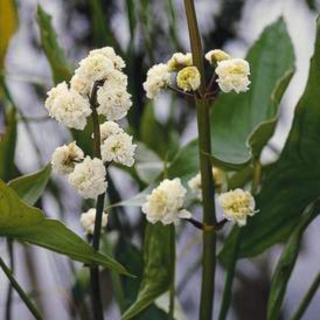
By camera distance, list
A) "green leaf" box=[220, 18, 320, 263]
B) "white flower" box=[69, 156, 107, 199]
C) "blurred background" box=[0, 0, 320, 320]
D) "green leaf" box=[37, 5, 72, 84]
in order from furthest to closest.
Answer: "blurred background" box=[0, 0, 320, 320] < "green leaf" box=[37, 5, 72, 84] < "green leaf" box=[220, 18, 320, 263] < "white flower" box=[69, 156, 107, 199]

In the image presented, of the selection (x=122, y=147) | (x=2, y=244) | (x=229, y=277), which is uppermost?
(x=122, y=147)

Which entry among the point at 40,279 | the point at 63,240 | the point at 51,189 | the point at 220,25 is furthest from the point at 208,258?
the point at 220,25

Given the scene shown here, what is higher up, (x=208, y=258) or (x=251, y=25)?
(x=208, y=258)

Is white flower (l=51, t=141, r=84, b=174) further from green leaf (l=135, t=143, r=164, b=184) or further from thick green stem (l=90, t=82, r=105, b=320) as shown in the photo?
green leaf (l=135, t=143, r=164, b=184)

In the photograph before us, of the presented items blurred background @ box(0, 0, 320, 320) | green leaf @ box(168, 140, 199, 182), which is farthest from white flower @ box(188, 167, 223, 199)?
blurred background @ box(0, 0, 320, 320)

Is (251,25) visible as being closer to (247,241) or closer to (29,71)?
(29,71)
